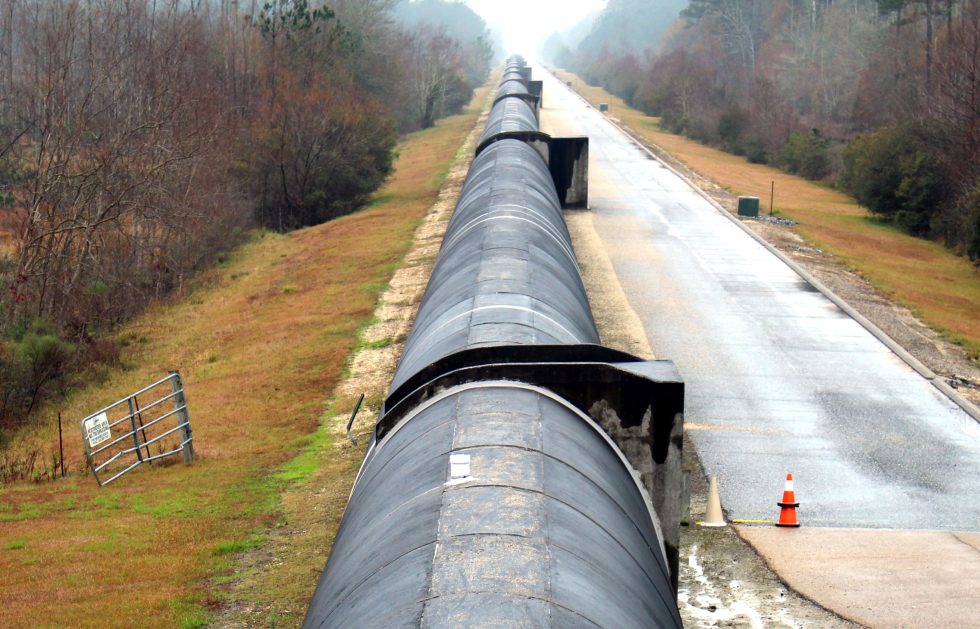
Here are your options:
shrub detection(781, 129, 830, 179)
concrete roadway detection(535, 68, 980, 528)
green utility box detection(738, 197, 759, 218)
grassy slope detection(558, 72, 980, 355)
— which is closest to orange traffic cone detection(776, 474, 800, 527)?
concrete roadway detection(535, 68, 980, 528)

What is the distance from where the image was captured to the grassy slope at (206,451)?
38.4ft

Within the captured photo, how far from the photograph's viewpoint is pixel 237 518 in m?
14.0

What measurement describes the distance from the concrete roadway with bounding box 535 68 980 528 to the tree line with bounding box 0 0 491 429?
Result: 14.2 m

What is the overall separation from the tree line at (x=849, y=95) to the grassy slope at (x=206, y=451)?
19.2 meters

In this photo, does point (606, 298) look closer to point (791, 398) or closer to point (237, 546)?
point (791, 398)

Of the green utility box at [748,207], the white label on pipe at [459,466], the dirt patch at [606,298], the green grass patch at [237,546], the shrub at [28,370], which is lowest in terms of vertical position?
the shrub at [28,370]

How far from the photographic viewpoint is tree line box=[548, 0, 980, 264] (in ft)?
132

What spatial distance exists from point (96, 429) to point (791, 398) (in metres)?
11.5

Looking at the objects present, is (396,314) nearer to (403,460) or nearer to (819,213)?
(403,460)

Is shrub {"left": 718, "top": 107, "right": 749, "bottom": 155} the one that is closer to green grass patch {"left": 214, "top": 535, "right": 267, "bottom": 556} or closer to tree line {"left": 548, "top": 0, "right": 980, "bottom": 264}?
tree line {"left": 548, "top": 0, "right": 980, "bottom": 264}

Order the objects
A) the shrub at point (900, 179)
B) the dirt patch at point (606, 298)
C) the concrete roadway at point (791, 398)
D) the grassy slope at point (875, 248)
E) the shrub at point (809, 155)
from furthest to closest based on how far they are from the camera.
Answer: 1. the shrub at point (809, 155)
2. the shrub at point (900, 179)
3. the grassy slope at point (875, 248)
4. the dirt patch at point (606, 298)
5. the concrete roadway at point (791, 398)

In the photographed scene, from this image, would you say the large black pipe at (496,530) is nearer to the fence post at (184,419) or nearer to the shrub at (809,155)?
the fence post at (184,419)

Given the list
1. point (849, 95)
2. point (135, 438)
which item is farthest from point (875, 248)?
point (849, 95)

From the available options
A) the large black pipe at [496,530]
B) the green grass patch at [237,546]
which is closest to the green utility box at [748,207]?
the green grass patch at [237,546]
